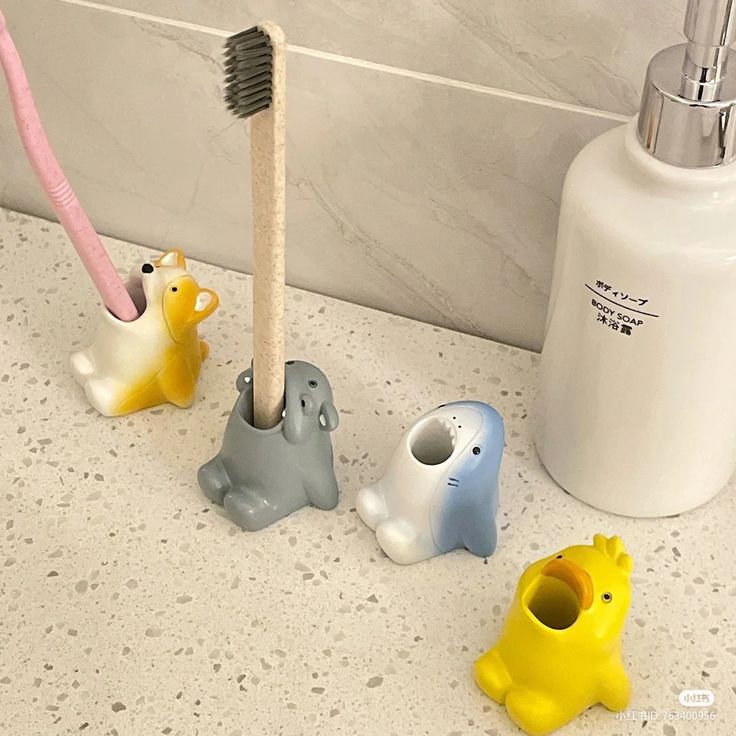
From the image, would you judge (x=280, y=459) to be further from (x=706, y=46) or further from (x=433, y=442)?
(x=706, y=46)

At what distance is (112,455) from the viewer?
25.0 inches

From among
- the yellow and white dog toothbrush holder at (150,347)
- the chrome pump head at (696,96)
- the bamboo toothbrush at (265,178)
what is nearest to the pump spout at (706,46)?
the chrome pump head at (696,96)

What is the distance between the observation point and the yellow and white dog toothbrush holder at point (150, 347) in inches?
24.7

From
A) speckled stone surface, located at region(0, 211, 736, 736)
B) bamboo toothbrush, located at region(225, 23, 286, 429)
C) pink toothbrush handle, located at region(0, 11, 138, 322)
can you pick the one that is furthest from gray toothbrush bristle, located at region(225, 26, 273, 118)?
speckled stone surface, located at region(0, 211, 736, 736)

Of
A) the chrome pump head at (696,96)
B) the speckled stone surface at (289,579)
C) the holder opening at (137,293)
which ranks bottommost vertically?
the speckled stone surface at (289,579)

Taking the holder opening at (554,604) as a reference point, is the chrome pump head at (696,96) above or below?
above

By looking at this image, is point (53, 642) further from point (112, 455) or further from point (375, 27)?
point (375, 27)

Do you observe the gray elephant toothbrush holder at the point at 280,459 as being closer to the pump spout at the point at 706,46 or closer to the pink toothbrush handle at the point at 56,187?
the pink toothbrush handle at the point at 56,187

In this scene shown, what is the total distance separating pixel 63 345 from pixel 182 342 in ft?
0.30

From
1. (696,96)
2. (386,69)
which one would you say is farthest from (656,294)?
(386,69)

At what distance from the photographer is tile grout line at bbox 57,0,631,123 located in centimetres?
57

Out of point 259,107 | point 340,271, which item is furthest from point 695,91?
point 340,271

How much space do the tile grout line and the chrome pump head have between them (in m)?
0.08

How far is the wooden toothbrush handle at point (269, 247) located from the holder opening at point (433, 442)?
0.07m
